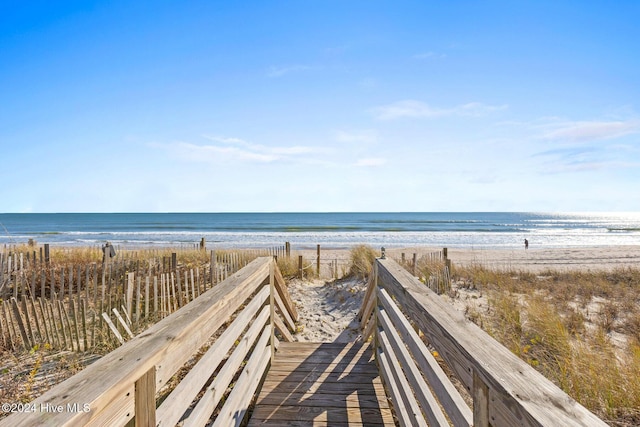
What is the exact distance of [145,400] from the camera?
1260 millimetres

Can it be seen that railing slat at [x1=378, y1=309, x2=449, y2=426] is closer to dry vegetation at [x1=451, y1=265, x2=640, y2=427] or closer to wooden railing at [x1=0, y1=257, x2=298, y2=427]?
wooden railing at [x1=0, y1=257, x2=298, y2=427]

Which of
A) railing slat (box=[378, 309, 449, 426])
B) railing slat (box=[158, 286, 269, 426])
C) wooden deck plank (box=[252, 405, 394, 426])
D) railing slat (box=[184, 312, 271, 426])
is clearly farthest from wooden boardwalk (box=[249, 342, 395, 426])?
railing slat (box=[158, 286, 269, 426])

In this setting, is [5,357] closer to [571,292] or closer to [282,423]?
[282,423]

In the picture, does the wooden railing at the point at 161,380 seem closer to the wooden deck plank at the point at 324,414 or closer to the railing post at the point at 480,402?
the wooden deck plank at the point at 324,414

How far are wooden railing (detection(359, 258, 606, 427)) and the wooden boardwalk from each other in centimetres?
39

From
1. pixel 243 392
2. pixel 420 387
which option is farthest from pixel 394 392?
pixel 243 392

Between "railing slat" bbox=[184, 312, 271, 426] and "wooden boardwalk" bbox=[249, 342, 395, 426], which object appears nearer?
"railing slat" bbox=[184, 312, 271, 426]

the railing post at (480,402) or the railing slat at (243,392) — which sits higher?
the railing post at (480,402)

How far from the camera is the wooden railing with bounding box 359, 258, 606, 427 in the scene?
98cm

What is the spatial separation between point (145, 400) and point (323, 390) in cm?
239

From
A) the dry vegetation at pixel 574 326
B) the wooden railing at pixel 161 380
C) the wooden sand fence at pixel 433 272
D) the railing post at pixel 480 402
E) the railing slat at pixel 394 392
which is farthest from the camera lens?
the wooden sand fence at pixel 433 272

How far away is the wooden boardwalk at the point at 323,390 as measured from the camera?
2861 millimetres

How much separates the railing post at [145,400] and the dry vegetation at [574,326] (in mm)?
3809

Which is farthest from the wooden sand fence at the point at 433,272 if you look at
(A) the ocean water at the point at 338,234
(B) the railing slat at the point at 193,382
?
(A) the ocean water at the point at 338,234
